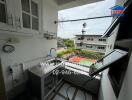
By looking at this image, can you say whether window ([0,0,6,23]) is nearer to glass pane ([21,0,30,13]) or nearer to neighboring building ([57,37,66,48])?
glass pane ([21,0,30,13])

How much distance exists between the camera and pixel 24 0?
4.80ft

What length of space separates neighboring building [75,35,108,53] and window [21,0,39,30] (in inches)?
52.2

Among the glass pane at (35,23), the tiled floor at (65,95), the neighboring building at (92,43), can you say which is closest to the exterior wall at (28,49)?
the glass pane at (35,23)

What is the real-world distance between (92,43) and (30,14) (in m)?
1.86

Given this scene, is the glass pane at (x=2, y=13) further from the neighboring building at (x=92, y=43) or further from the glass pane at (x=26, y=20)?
the neighboring building at (x=92, y=43)

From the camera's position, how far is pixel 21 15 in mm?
Result: 1376

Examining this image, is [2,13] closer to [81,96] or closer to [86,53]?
[86,53]

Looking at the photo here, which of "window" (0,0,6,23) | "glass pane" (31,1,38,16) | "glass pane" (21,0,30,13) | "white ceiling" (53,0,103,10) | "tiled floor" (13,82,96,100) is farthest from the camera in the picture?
"white ceiling" (53,0,103,10)

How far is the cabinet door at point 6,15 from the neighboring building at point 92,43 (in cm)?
175

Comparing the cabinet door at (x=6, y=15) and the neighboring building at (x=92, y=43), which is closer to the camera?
the cabinet door at (x=6, y=15)

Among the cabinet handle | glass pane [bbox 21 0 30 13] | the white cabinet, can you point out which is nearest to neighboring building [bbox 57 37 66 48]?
the white cabinet

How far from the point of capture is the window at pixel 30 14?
148cm

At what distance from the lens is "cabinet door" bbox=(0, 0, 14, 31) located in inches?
45.4

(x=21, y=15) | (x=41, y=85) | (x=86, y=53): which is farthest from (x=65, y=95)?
(x=21, y=15)
